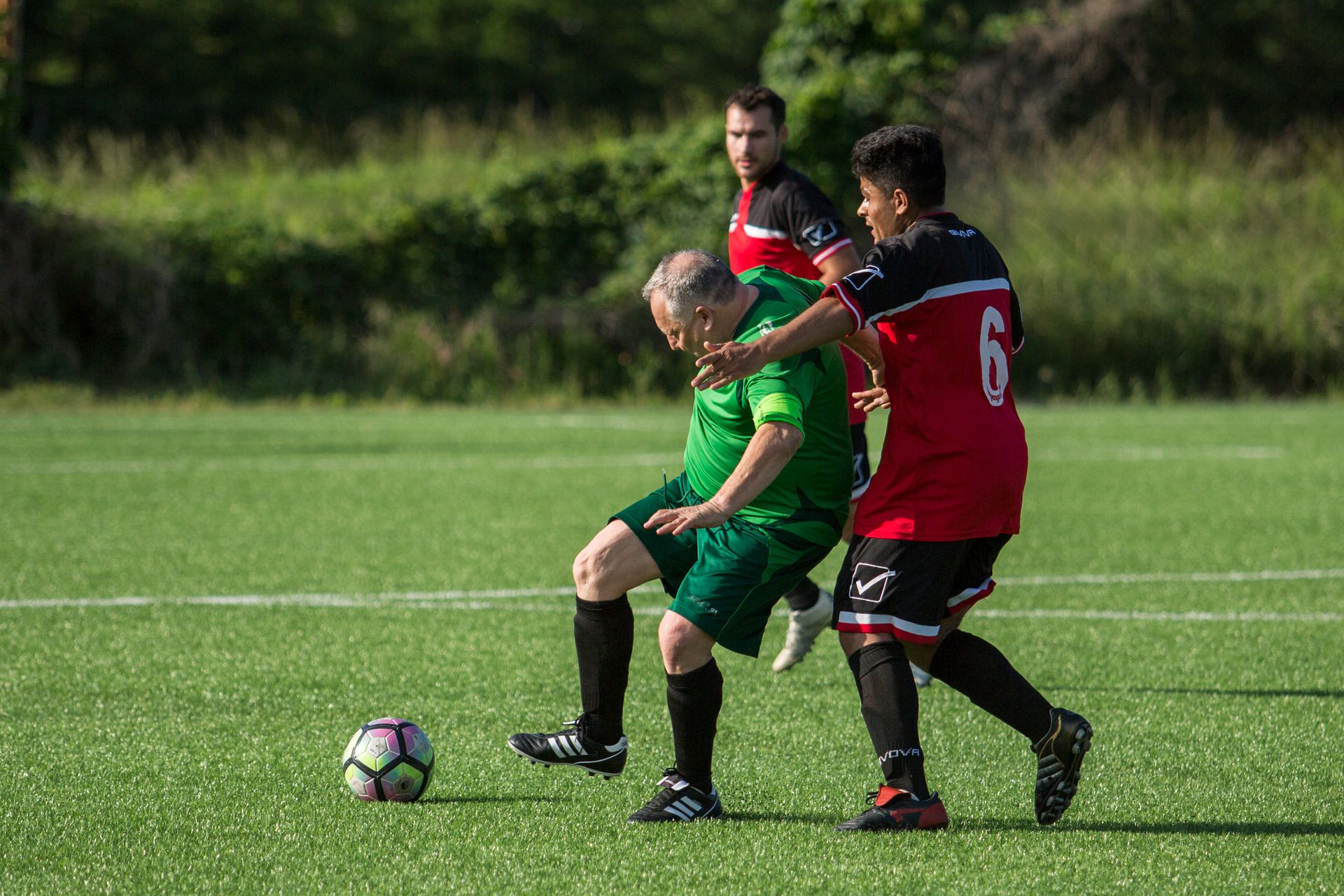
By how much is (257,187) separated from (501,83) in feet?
36.0

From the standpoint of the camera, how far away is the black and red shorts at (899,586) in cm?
366

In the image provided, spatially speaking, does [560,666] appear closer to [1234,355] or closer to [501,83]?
[1234,355]

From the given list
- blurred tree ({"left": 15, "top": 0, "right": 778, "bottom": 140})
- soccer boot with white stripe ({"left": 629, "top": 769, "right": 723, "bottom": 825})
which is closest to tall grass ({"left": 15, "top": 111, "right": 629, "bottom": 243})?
blurred tree ({"left": 15, "top": 0, "right": 778, "bottom": 140})

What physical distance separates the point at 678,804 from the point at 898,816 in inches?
22.8

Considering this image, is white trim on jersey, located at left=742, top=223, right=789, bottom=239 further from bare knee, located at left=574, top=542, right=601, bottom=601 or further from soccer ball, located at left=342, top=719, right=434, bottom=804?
soccer ball, located at left=342, top=719, right=434, bottom=804

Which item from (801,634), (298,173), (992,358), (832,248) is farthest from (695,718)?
→ (298,173)

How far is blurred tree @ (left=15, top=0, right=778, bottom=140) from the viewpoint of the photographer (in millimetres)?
27438

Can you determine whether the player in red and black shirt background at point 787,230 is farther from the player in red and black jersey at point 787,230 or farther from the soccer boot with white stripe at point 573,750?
the soccer boot with white stripe at point 573,750

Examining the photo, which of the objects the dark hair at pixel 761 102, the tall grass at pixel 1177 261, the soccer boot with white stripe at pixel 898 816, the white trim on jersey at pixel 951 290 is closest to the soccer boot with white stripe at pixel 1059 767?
the soccer boot with white stripe at pixel 898 816

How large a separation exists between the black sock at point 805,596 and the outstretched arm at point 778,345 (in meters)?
2.32

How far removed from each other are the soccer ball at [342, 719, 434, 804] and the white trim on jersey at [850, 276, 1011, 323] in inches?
68.6

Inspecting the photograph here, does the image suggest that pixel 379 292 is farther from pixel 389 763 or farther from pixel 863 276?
pixel 863 276

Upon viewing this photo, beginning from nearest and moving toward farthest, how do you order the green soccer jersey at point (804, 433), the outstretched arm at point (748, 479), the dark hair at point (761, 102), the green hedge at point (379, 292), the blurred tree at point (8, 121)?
the outstretched arm at point (748, 479) < the green soccer jersey at point (804, 433) < the dark hair at point (761, 102) < the blurred tree at point (8, 121) < the green hedge at point (379, 292)

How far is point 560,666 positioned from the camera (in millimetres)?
5574
